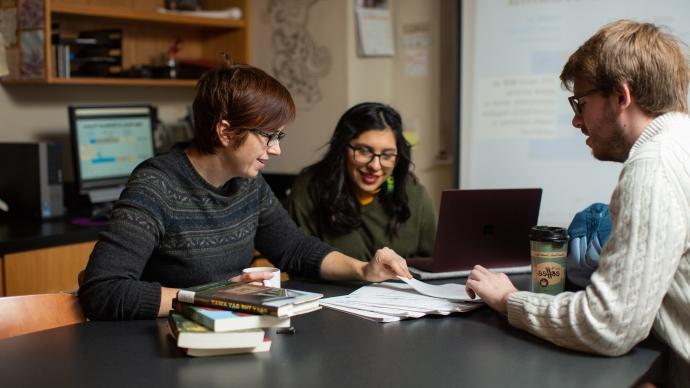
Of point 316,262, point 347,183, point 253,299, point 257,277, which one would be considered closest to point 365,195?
point 347,183

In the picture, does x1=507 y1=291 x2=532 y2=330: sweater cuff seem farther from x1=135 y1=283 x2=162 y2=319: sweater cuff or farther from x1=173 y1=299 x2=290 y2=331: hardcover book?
x1=135 y1=283 x2=162 y2=319: sweater cuff

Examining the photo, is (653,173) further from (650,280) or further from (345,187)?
(345,187)

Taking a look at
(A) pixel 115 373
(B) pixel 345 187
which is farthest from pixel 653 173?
(B) pixel 345 187

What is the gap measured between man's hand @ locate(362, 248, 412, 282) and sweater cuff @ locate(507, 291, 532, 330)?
35 centimetres

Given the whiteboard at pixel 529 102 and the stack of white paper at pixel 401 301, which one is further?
the whiteboard at pixel 529 102

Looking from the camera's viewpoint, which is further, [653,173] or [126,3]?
[126,3]

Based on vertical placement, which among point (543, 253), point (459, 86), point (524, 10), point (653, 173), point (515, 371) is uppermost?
point (524, 10)

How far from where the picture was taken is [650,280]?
1.41 metres

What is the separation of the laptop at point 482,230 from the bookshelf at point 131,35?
2011 millimetres

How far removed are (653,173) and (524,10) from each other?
207 centimetres

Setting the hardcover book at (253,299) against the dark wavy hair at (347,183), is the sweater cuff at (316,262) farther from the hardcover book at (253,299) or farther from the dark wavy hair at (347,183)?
the hardcover book at (253,299)

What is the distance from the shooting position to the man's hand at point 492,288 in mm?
1676

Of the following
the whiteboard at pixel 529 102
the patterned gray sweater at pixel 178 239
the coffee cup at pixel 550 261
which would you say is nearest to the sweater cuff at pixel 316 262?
the patterned gray sweater at pixel 178 239

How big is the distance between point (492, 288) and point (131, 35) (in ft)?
9.07
